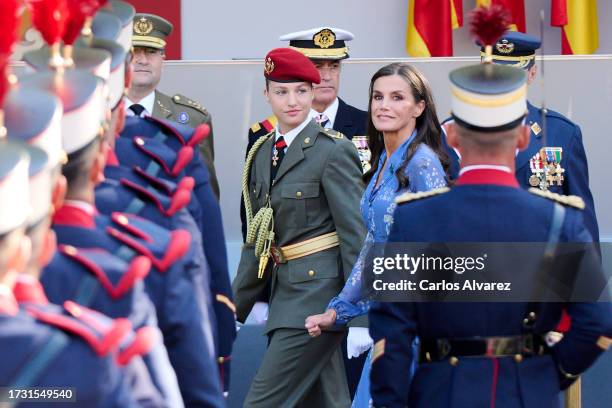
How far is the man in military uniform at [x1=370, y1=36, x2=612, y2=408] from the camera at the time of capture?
381cm

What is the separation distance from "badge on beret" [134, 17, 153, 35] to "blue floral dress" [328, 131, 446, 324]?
6.47ft

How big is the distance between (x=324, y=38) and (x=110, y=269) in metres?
4.94

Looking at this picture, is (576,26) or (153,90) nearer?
(153,90)

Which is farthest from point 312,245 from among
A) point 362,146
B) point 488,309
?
point 488,309

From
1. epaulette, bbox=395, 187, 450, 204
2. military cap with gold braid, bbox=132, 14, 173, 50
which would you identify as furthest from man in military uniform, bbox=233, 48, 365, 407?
epaulette, bbox=395, 187, 450, 204

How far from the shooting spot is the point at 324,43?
25.4 feet

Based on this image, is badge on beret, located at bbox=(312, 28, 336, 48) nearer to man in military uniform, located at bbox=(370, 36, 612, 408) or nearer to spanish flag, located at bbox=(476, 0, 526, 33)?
spanish flag, located at bbox=(476, 0, 526, 33)

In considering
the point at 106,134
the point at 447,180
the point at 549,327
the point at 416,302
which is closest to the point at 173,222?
the point at 106,134

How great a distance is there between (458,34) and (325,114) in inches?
119

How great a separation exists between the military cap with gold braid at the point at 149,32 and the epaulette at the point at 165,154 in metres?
2.57

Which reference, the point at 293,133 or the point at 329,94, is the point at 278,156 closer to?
the point at 293,133

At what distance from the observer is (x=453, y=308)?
384 cm

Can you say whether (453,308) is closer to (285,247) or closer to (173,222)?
(173,222)

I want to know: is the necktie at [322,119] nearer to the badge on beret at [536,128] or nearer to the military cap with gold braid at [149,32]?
the military cap with gold braid at [149,32]
